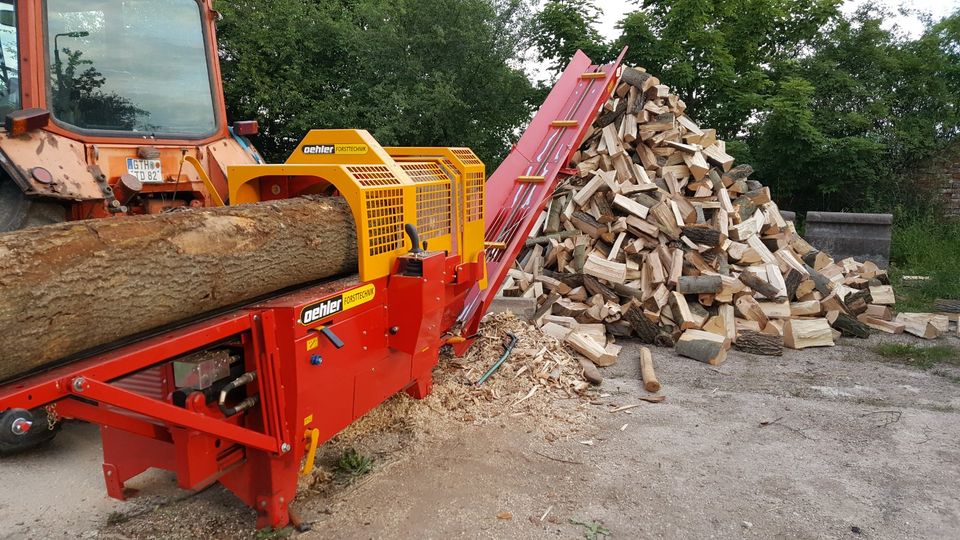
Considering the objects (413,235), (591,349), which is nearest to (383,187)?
(413,235)

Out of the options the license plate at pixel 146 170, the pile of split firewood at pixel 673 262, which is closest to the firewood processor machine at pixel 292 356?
the license plate at pixel 146 170

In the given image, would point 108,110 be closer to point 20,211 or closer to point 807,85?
point 20,211

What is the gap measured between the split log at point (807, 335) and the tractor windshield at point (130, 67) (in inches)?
200

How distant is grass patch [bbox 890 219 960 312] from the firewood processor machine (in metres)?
5.95

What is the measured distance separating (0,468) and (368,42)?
349 inches

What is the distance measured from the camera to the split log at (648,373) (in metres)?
4.75

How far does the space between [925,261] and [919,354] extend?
13.2 ft

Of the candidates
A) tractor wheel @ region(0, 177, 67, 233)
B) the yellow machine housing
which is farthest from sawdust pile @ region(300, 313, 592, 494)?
tractor wheel @ region(0, 177, 67, 233)

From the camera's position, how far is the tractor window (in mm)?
3158

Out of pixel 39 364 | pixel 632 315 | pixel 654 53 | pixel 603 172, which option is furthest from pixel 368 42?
pixel 39 364

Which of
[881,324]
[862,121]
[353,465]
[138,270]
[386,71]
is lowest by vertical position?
[353,465]

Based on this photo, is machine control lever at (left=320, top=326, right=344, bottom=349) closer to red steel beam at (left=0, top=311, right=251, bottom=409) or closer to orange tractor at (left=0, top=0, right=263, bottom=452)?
red steel beam at (left=0, top=311, right=251, bottom=409)

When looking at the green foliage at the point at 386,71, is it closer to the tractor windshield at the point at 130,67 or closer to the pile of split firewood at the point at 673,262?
the pile of split firewood at the point at 673,262

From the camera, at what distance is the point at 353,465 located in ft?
11.4
